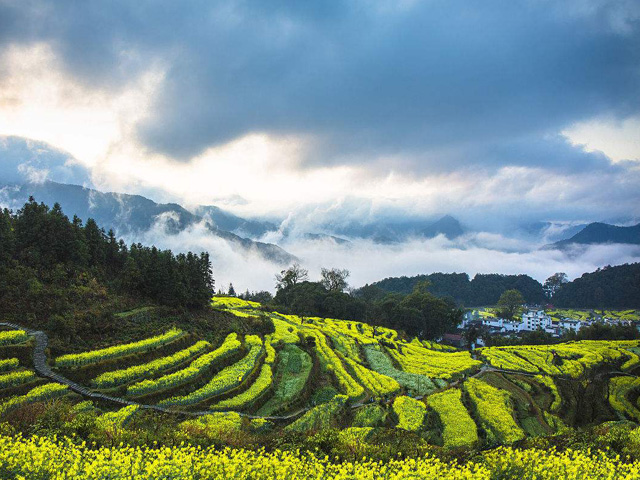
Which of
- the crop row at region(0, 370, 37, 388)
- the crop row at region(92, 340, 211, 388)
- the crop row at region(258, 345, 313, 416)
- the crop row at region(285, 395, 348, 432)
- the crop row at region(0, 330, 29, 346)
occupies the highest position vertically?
the crop row at region(0, 330, 29, 346)

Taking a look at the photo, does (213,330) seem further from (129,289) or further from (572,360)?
(572,360)

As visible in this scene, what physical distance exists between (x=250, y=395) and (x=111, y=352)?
11.2 m

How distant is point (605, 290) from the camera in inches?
6137

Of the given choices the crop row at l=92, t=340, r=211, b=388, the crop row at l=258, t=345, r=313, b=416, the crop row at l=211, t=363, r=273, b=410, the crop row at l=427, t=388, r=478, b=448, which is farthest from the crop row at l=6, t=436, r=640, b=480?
the crop row at l=258, t=345, r=313, b=416

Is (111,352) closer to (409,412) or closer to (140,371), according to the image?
(140,371)

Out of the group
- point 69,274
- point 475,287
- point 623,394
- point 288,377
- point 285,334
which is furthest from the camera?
point 475,287

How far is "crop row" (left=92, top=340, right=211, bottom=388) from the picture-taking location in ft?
80.7

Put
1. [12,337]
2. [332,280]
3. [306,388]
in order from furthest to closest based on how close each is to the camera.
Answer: [332,280]
[306,388]
[12,337]

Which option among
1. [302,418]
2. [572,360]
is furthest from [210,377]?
[572,360]

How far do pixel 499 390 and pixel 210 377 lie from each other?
30.2 m

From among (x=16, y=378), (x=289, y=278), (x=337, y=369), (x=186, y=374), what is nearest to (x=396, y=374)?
A: (x=337, y=369)

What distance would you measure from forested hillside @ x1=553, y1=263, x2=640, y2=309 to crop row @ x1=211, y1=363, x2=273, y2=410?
17467 cm

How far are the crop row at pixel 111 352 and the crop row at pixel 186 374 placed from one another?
3.54m

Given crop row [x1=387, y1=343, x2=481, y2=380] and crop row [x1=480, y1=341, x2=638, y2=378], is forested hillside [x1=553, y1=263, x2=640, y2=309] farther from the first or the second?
crop row [x1=387, y1=343, x2=481, y2=380]
